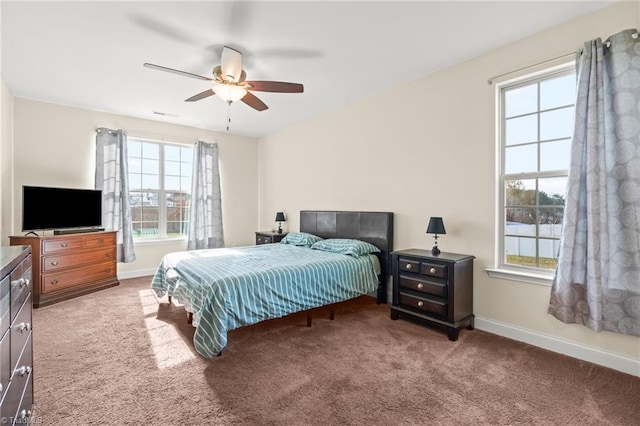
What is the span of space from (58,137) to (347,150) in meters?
4.30

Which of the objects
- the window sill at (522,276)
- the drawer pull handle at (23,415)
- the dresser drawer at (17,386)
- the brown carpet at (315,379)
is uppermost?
the window sill at (522,276)

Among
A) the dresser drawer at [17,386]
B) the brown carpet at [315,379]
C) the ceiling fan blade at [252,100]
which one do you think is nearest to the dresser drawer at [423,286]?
the brown carpet at [315,379]

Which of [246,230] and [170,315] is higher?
[246,230]

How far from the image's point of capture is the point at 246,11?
92.4 inches

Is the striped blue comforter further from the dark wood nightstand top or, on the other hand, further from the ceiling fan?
the ceiling fan

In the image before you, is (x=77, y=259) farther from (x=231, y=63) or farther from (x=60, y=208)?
(x=231, y=63)

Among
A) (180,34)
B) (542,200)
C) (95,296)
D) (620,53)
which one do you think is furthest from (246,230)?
(620,53)

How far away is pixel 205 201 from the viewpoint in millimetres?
5738

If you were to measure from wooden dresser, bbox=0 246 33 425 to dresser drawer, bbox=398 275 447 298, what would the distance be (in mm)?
2875

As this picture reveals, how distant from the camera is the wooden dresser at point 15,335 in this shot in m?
1.12

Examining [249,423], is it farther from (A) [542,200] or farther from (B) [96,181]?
(B) [96,181]

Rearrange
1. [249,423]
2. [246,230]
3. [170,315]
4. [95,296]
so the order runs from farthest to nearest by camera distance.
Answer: [246,230], [95,296], [170,315], [249,423]

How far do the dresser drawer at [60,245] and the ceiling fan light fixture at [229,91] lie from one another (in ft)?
9.78

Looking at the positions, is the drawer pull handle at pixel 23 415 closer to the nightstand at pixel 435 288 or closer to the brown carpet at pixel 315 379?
the brown carpet at pixel 315 379
